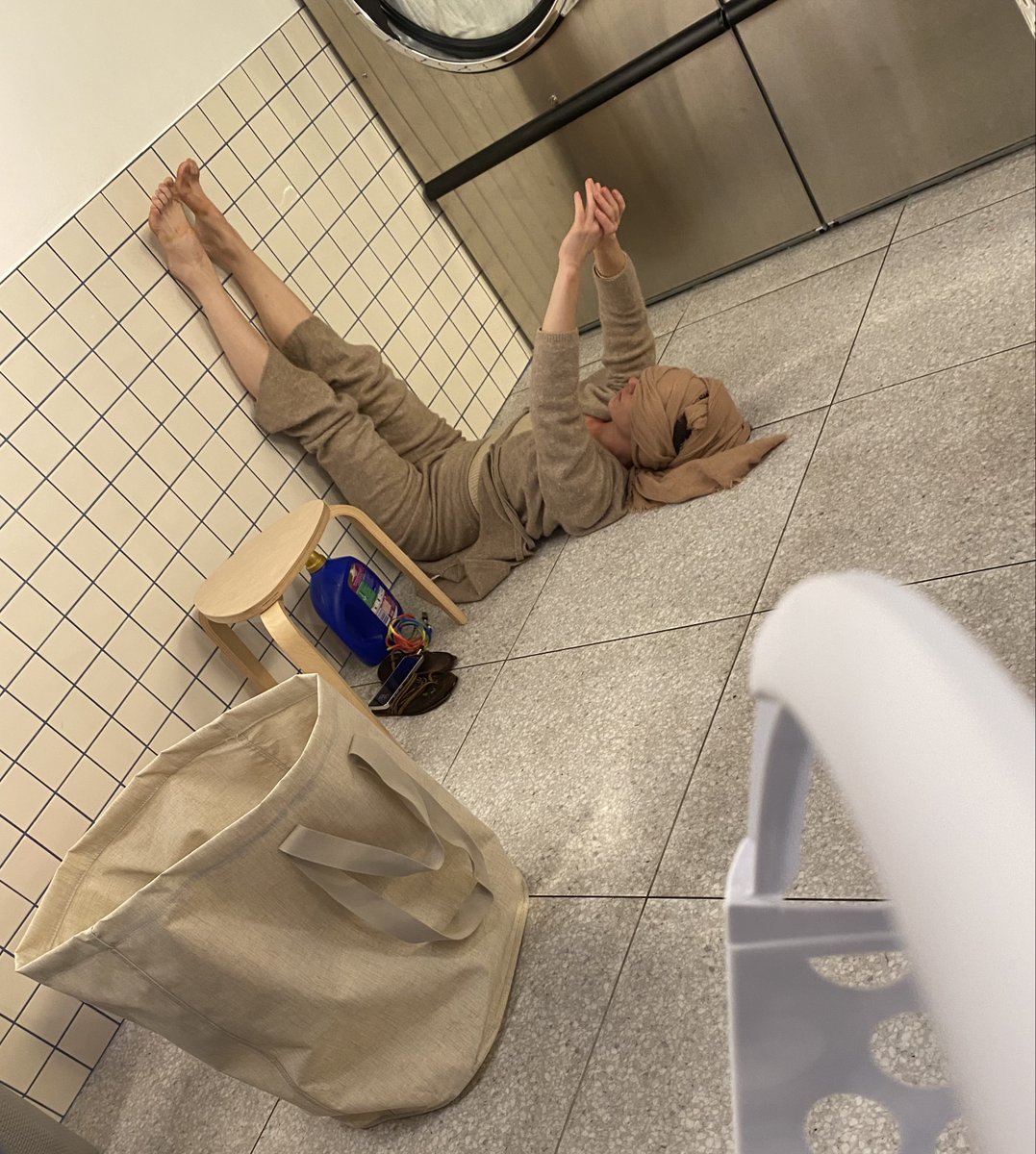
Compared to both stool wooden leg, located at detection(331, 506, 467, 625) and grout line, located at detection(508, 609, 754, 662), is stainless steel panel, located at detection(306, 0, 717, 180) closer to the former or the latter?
stool wooden leg, located at detection(331, 506, 467, 625)

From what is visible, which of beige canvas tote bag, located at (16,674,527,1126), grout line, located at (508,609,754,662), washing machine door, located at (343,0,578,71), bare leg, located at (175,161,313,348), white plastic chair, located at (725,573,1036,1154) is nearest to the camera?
white plastic chair, located at (725,573,1036,1154)

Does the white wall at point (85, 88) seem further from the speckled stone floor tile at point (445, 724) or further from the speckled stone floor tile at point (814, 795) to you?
the speckled stone floor tile at point (814, 795)

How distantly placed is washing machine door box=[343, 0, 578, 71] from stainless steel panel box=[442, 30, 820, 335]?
249 mm

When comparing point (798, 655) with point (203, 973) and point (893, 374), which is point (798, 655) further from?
point (893, 374)

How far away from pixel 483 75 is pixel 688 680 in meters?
1.83

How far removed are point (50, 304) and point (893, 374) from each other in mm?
1661

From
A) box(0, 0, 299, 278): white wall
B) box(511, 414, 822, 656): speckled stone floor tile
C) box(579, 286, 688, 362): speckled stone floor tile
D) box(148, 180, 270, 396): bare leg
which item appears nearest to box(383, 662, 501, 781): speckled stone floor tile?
box(511, 414, 822, 656): speckled stone floor tile

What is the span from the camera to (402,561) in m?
2.13

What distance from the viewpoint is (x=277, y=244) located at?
7.88 feet

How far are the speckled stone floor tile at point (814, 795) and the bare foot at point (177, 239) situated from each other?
1507mm

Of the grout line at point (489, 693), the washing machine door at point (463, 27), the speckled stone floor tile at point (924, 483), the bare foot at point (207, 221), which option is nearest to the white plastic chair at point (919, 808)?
the speckled stone floor tile at point (924, 483)

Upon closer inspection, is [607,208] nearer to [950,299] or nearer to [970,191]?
[950,299]

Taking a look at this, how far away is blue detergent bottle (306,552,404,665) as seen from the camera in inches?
85.9

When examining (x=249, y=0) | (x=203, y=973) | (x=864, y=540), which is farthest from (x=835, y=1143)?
(x=249, y=0)
